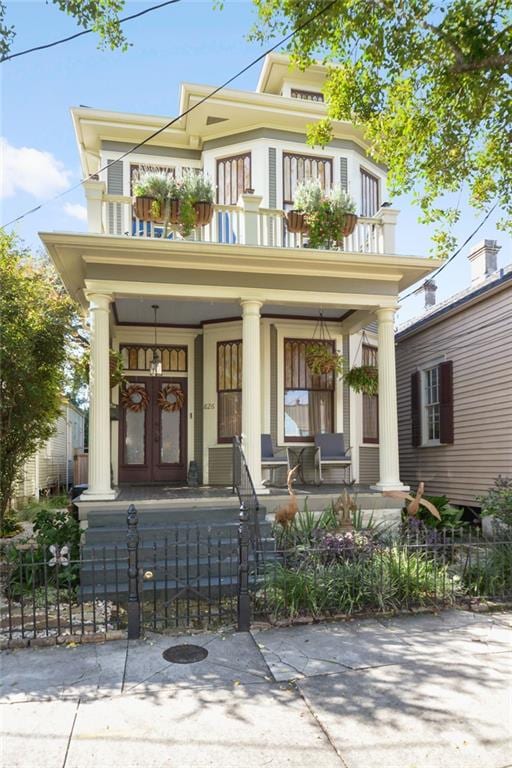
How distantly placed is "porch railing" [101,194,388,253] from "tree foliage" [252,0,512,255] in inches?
54.9

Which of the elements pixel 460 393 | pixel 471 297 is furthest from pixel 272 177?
pixel 460 393

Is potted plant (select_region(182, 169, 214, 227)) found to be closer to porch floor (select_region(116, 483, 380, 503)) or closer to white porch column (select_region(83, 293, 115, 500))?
white porch column (select_region(83, 293, 115, 500))

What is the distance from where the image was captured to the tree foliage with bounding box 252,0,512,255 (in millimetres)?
5816

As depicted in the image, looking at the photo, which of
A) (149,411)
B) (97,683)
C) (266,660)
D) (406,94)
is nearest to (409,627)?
(266,660)

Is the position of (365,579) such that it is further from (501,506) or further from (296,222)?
(296,222)

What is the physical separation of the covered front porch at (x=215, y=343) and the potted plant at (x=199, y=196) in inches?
24.2

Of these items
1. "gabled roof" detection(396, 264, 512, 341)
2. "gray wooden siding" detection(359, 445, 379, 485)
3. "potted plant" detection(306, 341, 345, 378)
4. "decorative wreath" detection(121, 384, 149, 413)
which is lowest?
"gray wooden siding" detection(359, 445, 379, 485)

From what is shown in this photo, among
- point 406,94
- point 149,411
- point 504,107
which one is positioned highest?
point 406,94

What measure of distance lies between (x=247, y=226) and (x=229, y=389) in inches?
132

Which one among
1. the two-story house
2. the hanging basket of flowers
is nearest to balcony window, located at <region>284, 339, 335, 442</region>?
the two-story house

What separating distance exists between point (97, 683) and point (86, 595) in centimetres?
188

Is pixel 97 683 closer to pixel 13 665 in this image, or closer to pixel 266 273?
pixel 13 665

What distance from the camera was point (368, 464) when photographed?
424 inches

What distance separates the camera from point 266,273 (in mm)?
8242
